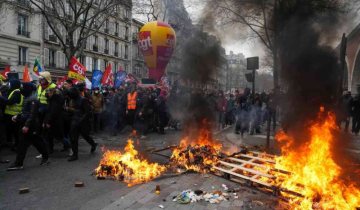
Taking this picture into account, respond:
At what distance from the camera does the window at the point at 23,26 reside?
24116 mm

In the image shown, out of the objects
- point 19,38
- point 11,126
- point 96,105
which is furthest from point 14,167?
point 19,38

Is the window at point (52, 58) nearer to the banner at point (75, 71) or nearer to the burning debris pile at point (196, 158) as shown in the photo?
the banner at point (75, 71)

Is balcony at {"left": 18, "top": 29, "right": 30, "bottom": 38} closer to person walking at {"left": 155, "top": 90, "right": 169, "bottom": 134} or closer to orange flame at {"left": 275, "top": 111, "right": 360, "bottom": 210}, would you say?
person walking at {"left": 155, "top": 90, "right": 169, "bottom": 134}

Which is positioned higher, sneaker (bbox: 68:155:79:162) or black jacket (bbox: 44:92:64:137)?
black jacket (bbox: 44:92:64:137)

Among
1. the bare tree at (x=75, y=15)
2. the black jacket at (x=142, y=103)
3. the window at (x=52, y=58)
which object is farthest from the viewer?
the window at (x=52, y=58)

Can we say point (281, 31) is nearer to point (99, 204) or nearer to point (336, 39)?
point (336, 39)

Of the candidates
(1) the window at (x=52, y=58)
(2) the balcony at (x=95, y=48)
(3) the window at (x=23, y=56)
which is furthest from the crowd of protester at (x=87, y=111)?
(2) the balcony at (x=95, y=48)

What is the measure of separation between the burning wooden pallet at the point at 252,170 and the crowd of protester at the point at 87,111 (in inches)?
105

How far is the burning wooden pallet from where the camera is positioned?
3.92 m

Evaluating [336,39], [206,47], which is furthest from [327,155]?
[206,47]

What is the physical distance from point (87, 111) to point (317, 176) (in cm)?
479

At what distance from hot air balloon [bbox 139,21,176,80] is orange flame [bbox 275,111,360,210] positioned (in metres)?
7.90

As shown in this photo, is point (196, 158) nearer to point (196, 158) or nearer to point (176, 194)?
point (196, 158)

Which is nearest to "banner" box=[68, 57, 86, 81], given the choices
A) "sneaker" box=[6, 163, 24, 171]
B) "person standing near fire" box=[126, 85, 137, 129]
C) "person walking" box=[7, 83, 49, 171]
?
"person standing near fire" box=[126, 85, 137, 129]
